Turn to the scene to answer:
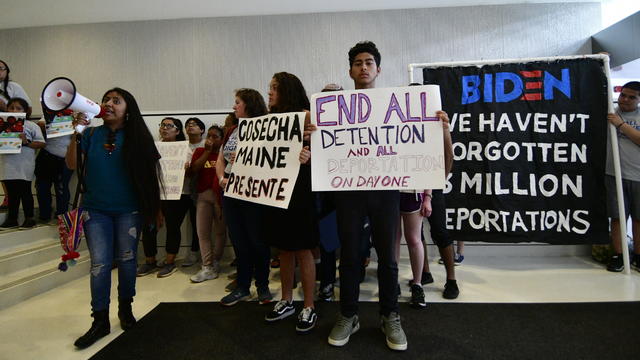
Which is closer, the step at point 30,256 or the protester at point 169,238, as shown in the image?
the step at point 30,256

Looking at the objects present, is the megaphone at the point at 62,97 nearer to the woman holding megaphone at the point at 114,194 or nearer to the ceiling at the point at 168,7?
the woman holding megaphone at the point at 114,194

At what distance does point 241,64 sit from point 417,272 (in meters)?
3.12

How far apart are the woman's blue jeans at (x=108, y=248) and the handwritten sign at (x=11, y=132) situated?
210cm

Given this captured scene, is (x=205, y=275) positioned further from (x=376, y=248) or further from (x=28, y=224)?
(x=28, y=224)

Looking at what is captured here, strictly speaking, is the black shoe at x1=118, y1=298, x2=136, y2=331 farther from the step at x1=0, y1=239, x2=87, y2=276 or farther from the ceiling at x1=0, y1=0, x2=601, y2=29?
the ceiling at x1=0, y1=0, x2=601, y2=29

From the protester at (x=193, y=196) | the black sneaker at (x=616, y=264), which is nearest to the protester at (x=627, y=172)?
the black sneaker at (x=616, y=264)

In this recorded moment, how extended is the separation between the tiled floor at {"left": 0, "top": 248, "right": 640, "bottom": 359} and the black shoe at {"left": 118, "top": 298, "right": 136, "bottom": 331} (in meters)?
0.05

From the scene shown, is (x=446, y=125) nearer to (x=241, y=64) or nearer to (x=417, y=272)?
(x=417, y=272)

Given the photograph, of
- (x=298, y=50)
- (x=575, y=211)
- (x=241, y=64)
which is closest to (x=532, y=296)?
(x=575, y=211)

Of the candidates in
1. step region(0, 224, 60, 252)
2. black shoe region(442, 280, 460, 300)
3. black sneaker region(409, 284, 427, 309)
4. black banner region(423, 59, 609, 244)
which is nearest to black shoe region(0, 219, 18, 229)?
step region(0, 224, 60, 252)

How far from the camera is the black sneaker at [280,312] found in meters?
1.92

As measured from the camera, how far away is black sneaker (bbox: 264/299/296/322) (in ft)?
6.31

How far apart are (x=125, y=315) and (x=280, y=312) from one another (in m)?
1.00

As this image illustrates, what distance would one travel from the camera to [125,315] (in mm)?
1908
